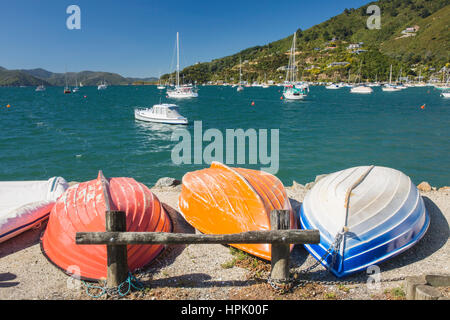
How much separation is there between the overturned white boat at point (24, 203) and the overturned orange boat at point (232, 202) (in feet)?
11.6

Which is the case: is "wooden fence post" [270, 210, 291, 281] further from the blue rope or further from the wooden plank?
the blue rope

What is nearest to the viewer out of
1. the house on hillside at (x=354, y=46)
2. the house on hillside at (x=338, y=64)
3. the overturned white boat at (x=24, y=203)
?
the overturned white boat at (x=24, y=203)

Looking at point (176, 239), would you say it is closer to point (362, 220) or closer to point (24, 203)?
point (362, 220)

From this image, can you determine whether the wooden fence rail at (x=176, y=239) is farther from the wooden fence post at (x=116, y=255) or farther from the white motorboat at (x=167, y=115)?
the white motorboat at (x=167, y=115)

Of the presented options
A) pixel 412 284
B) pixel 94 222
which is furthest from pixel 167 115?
pixel 412 284

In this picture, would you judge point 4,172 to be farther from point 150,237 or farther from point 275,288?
point 275,288

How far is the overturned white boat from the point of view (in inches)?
274

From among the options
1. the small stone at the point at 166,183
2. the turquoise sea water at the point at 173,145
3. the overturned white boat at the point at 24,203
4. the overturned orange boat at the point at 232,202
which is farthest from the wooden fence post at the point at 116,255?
the turquoise sea water at the point at 173,145

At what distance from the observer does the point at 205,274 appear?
18.5ft

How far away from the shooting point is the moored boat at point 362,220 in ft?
18.4

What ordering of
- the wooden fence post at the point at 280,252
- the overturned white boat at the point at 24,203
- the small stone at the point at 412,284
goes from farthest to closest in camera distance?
the overturned white boat at the point at 24,203
the wooden fence post at the point at 280,252
the small stone at the point at 412,284

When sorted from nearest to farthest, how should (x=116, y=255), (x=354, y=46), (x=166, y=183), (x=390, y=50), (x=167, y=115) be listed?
(x=116, y=255), (x=166, y=183), (x=167, y=115), (x=390, y=50), (x=354, y=46)

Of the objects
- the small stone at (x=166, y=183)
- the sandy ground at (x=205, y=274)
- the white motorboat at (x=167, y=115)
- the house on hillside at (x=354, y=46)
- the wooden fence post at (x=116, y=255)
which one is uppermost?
the house on hillside at (x=354, y=46)

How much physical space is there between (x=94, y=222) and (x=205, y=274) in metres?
2.41
